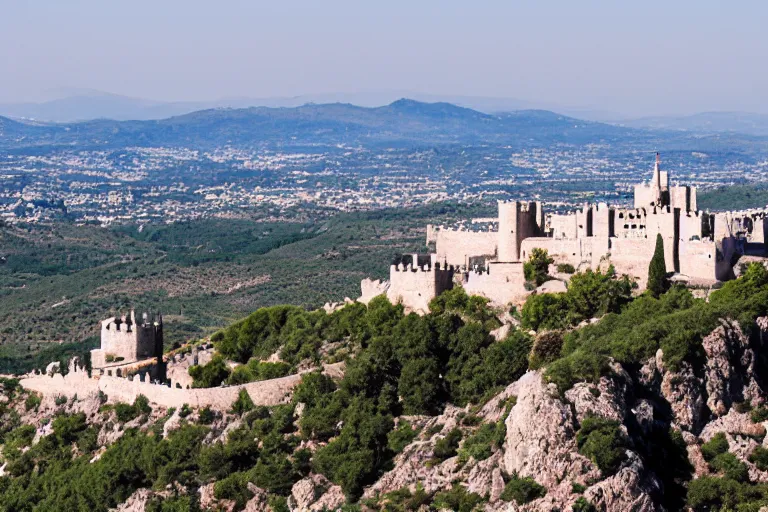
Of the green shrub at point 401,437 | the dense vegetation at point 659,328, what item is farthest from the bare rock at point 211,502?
the dense vegetation at point 659,328

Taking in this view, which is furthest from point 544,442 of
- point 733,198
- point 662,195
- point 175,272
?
point 733,198

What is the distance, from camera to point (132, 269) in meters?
126

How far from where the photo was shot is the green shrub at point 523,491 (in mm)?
38156

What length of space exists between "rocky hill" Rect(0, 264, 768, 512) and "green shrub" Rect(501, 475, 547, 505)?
0.04 meters

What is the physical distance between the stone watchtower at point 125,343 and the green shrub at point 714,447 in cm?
2222

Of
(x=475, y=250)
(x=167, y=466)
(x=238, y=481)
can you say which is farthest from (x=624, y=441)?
(x=475, y=250)

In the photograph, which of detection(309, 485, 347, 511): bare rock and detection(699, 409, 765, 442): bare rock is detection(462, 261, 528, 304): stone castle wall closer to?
detection(699, 409, 765, 442): bare rock

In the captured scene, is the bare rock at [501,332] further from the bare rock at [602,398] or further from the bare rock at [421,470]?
the bare rock at [602,398]

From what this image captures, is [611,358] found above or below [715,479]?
above

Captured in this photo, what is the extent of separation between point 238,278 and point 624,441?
80.2 meters

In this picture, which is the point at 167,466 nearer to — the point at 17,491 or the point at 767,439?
the point at 17,491

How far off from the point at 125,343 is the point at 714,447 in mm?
23172

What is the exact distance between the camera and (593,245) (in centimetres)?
5319

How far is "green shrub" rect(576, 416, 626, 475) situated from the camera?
38.2 m
